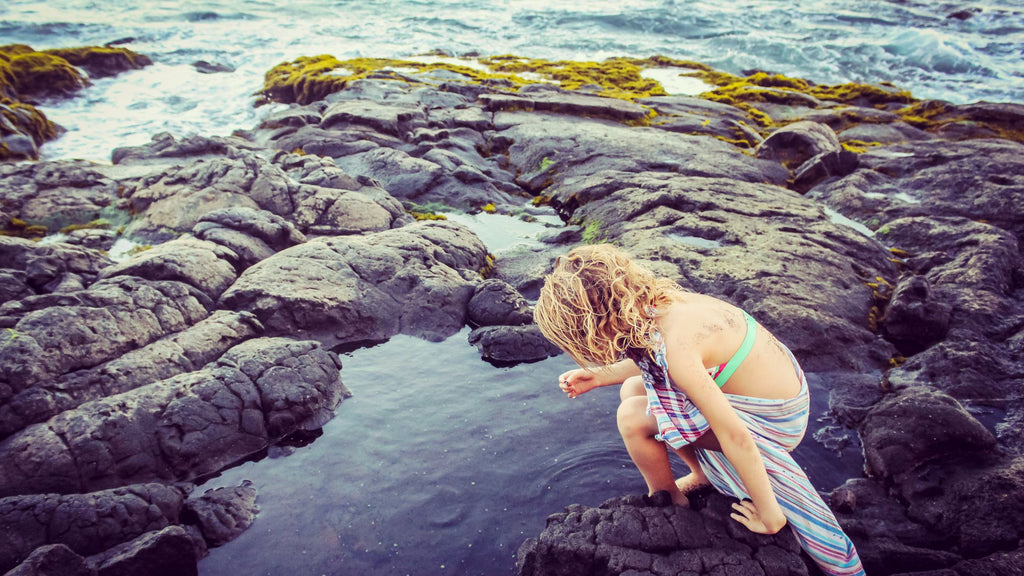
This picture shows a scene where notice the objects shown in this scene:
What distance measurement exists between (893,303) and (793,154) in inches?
238

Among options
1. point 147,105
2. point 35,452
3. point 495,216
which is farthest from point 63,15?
point 35,452

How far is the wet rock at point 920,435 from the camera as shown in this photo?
392 centimetres

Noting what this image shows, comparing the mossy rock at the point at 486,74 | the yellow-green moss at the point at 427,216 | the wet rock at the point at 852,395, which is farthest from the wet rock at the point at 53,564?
the mossy rock at the point at 486,74

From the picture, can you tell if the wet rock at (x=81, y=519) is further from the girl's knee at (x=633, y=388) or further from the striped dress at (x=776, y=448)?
the striped dress at (x=776, y=448)

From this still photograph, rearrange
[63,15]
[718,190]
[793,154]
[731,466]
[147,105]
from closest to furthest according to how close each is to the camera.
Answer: [731,466], [718,190], [793,154], [147,105], [63,15]

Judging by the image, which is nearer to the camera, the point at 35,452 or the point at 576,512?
the point at 576,512

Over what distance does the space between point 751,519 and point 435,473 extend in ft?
7.66

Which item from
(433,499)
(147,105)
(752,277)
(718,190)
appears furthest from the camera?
(147,105)

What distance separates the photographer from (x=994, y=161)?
31.3ft

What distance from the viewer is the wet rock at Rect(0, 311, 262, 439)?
14.7 feet

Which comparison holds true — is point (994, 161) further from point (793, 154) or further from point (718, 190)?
point (718, 190)

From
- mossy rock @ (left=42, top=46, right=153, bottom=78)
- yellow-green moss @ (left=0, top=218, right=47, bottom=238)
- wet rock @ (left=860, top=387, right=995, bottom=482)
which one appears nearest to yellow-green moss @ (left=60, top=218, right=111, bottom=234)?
yellow-green moss @ (left=0, top=218, right=47, bottom=238)

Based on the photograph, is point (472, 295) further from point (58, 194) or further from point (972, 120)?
point (972, 120)

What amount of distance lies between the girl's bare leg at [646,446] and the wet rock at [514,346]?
8.28 feet
